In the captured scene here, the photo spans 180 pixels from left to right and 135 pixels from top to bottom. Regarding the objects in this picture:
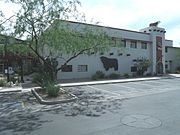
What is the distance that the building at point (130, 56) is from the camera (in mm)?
32344

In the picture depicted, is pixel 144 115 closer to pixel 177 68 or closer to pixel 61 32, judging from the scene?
pixel 61 32

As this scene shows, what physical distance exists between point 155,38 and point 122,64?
7.53 metres

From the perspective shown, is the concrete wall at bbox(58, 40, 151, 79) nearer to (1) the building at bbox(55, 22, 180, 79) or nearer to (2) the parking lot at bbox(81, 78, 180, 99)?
(1) the building at bbox(55, 22, 180, 79)

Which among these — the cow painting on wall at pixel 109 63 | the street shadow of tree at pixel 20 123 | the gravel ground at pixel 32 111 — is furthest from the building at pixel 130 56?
the street shadow of tree at pixel 20 123

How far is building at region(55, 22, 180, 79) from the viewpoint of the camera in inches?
1273

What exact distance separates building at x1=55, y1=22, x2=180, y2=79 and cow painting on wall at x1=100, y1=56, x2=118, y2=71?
132mm

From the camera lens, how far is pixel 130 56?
37.9 meters

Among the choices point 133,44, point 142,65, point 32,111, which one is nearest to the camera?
point 32,111

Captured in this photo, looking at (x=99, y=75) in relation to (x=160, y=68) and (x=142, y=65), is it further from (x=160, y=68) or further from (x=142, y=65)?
(x=160, y=68)

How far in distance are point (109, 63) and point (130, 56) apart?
4.26 meters

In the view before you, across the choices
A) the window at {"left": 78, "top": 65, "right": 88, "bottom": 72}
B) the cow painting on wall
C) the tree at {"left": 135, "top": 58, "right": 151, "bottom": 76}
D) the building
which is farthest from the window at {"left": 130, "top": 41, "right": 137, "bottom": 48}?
the window at {"left": 78, "top": 65, "right": 88, "bottom": 72}

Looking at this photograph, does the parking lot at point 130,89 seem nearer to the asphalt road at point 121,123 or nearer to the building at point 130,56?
the asphalt road at point 121,123

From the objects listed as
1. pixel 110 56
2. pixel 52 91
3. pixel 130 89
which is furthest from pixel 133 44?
pixel 52 91

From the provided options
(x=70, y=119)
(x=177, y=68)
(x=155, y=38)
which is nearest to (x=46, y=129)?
(x=70, y=119)
